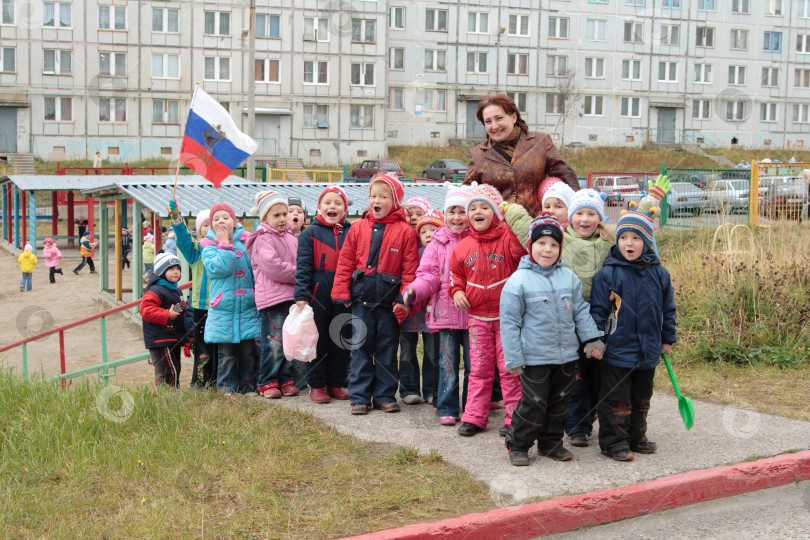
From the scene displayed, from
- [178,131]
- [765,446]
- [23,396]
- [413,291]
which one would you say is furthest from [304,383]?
[178,131]

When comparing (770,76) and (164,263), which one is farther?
(770,76)

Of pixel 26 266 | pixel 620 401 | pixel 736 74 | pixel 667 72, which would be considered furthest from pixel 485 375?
pixel 736 74

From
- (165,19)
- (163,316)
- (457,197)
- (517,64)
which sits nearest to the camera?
(457,197)

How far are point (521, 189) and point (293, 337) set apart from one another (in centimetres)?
211

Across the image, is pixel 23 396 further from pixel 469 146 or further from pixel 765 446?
pixel 469 146

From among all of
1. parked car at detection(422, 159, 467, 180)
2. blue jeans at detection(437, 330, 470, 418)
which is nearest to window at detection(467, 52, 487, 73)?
parked car at detection(422, 159, 467, 180)

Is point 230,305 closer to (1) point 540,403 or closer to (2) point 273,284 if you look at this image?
(2) point 273,284

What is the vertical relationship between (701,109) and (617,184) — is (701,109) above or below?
above

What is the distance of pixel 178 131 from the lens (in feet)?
164

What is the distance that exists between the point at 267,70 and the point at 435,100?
465 inches

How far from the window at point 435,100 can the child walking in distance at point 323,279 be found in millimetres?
49828

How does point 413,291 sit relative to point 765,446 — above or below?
above

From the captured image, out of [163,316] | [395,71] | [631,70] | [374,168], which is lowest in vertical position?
[163,316]

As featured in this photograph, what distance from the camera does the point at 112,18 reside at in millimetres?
48594
